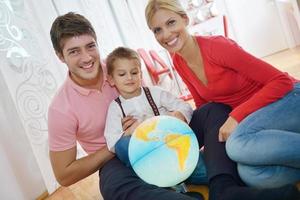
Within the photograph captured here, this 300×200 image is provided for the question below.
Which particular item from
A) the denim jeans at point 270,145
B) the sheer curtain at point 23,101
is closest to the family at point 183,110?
the denim jeans at point 270,145

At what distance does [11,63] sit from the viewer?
1905 millimetres

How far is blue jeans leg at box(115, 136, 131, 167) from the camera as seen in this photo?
115cm

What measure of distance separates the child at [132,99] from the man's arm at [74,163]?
68mm

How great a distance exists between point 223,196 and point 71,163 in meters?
0.67

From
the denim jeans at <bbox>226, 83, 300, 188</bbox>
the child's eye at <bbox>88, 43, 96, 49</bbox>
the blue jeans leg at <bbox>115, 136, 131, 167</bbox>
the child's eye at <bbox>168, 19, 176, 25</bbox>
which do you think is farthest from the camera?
the child's eye at <bbox>88, 43, 96, 49</bbox>

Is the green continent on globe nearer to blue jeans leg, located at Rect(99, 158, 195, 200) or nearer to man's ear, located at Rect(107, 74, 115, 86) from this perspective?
blue jeans leg, located at Rect(99, 158, 195, 200)

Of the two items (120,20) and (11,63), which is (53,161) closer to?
(11,63)

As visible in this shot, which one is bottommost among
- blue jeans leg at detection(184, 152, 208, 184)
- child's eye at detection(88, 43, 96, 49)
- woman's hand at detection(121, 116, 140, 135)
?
blue jeans leg at detection(184, 152, 208, 184)

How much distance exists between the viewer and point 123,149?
1.16m

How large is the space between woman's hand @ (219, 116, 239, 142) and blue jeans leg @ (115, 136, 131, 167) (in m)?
0.31

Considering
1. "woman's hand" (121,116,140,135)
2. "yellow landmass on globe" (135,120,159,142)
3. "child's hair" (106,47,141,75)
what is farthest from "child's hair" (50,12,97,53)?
"yellow landmass on globe" (135,120,159,142)

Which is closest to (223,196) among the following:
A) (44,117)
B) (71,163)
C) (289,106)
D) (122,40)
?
(289,106)

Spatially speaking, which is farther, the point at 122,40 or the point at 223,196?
the point at 122,40

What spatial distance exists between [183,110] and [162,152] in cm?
31
